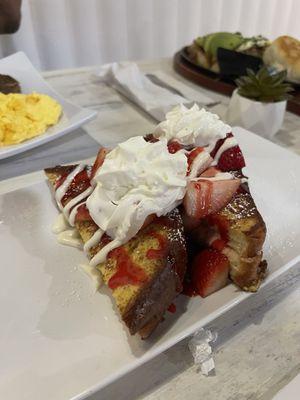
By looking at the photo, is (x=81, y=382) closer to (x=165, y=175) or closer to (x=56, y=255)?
(x=56, y=255)

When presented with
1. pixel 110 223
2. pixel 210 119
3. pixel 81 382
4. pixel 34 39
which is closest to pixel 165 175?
pixel 110 223

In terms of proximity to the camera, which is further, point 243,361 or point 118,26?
point 118,26

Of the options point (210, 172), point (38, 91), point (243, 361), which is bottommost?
point (243, 361)

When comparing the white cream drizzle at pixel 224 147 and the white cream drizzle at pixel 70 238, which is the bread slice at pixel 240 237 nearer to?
the white cream drizzle at pixel 224 147

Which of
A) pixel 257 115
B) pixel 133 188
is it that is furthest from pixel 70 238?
pixel 257 115

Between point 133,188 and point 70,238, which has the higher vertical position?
point 133,188

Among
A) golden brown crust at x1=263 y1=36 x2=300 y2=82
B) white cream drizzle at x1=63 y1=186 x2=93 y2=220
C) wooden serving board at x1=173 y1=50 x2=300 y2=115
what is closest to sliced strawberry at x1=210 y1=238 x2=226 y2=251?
white cream drizzle at x1=63 y1=186 x2=93 y2=220

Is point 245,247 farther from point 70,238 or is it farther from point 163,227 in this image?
point 70,238
